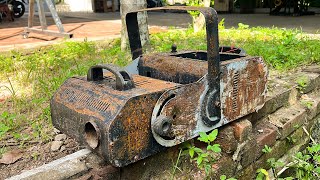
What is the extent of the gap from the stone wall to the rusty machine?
0.14 m

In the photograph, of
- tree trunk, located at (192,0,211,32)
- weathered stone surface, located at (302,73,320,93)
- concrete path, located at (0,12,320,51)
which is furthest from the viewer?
tree trunk, located at (192,0,211,32)

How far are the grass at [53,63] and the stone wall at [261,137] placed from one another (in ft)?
1.80

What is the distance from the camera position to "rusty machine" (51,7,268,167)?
55.4 inches

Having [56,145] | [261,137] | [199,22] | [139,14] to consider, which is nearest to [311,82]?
[261,137]

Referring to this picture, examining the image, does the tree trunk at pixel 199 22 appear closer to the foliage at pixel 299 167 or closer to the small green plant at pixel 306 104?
the small green plant at pixel 306 104

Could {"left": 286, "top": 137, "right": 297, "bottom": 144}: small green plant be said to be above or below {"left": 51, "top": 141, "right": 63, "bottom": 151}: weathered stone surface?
below

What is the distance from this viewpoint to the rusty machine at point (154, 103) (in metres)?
1.41

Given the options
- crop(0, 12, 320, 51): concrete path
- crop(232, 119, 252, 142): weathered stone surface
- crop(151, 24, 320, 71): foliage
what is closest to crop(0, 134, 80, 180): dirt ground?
crop(232, 119, 252, 142): weathered stone surface

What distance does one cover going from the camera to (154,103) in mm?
1500

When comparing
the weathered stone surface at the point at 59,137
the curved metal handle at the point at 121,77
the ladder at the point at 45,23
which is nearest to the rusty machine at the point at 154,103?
the curved metal handle at the point at 121,77

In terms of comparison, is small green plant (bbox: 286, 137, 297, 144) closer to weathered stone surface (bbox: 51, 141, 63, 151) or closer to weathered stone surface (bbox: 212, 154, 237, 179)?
weathered stone surface (bbox: 212, 154, 237, 179)

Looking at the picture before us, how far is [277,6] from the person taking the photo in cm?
1342

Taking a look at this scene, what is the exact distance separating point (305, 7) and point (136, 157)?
43.3ft

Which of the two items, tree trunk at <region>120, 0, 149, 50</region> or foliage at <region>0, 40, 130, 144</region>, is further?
tree trunk at <region>120, 0, 149, 50</region>
